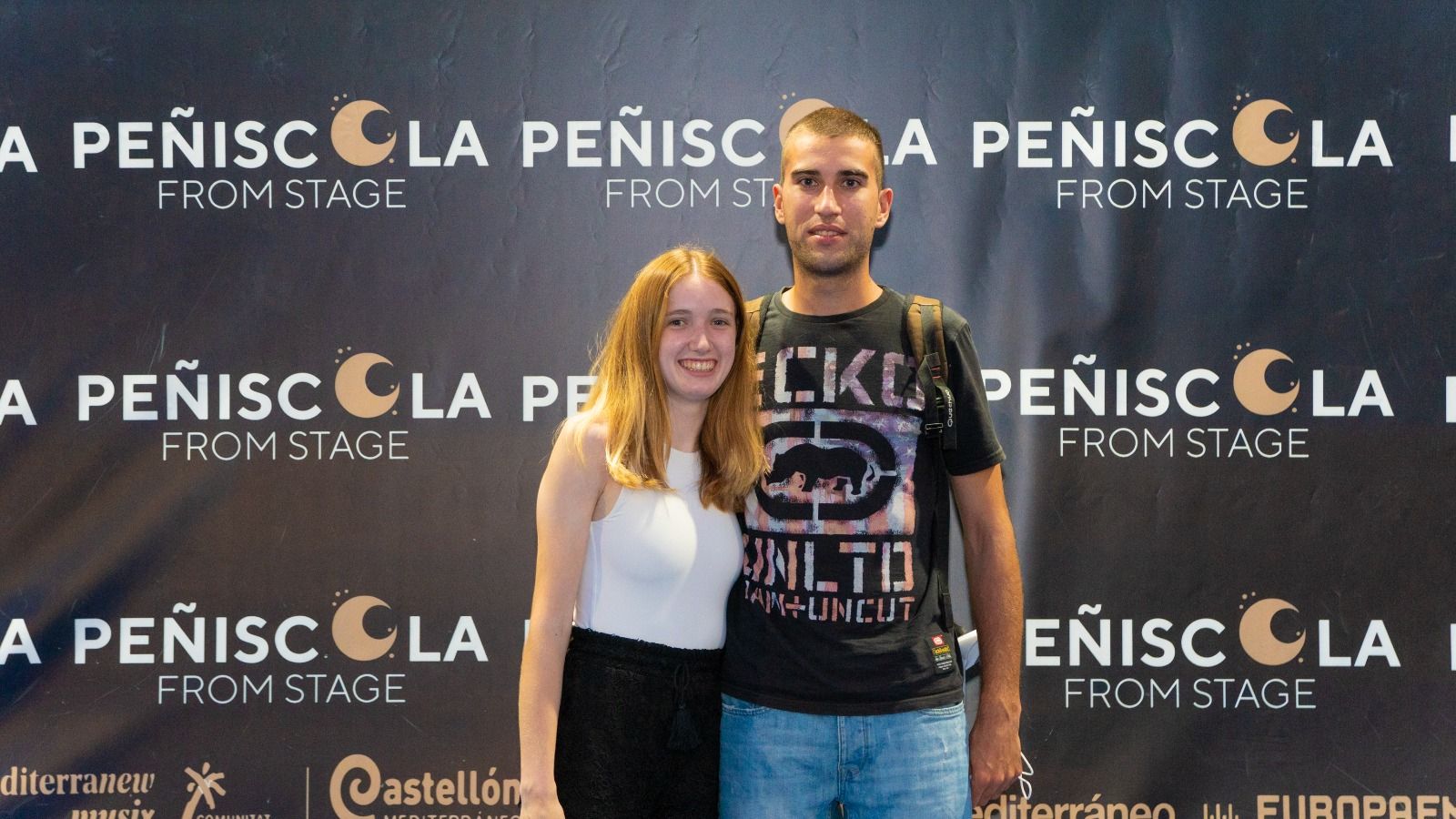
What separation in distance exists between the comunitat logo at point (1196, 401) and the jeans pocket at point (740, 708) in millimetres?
1172

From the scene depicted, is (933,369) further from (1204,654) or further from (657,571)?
(1204,654)

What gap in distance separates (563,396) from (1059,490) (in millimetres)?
1324

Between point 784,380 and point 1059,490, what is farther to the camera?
point 1059,490

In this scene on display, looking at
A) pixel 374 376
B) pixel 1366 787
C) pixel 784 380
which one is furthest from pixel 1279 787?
pixel 374 376

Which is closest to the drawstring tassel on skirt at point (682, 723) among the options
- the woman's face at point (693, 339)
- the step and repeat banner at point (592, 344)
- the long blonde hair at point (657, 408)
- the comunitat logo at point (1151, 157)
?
the long blonde hair at point (657, 408)

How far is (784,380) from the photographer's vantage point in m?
2.21

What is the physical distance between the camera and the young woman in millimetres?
1968

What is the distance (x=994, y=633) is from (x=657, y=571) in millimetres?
742

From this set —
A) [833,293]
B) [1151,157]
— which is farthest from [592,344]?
[1151,157]

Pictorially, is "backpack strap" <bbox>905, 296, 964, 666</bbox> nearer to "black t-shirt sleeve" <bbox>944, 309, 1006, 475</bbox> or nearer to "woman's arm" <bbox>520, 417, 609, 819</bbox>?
"black t-shirt sleeve" <bbox>944, 309, 1006, 475</bbox>

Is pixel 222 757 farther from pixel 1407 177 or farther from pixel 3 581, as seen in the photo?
pixel 1407 177

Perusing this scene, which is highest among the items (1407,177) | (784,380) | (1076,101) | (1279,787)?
(1076,101)

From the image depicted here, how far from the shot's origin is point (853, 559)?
2104 mm

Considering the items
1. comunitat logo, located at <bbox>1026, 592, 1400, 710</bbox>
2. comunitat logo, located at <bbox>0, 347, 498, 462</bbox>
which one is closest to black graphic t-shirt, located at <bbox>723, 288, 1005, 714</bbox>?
comunitat logo, located at <bbox>1026, 592, 1400, 710</bbox>
